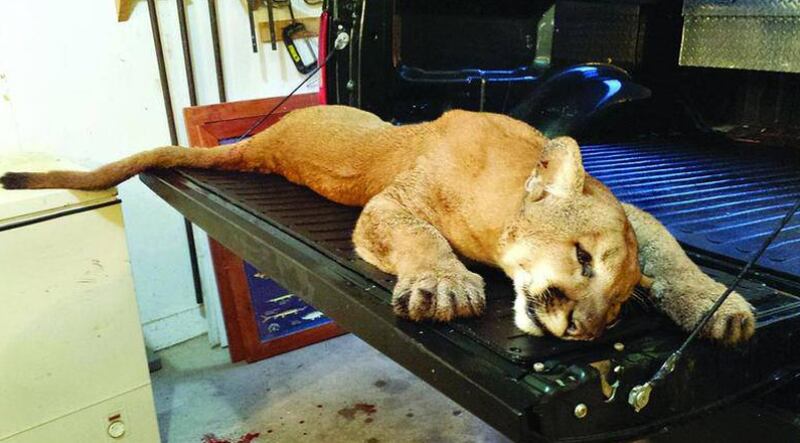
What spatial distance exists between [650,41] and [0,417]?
3.17m

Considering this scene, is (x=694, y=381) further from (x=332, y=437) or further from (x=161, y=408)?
(x=161, y=408)

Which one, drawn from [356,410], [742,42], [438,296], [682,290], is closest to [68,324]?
Answer: [356,410]

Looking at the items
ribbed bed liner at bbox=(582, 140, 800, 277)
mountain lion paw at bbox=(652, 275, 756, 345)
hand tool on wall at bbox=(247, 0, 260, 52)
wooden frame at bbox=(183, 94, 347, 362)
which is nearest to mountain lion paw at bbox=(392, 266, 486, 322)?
mountain lion paw at bbox=(652, 275, 756, 345)

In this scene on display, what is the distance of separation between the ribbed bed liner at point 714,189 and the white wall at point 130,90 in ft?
6.27

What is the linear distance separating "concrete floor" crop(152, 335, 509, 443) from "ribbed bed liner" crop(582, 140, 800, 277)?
50.9 inches

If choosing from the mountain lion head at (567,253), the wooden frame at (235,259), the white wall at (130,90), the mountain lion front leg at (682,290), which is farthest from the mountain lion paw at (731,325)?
the white wall at (130,90)

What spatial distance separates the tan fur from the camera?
3.95 feet

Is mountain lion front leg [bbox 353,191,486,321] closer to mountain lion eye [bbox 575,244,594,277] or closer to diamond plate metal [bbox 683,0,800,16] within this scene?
mountain lion eye [bbox 575,244,594,277]

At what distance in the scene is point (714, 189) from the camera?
2361mm

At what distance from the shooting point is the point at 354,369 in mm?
3473

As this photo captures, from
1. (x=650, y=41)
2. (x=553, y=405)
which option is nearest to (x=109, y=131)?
(x=650, y=41)

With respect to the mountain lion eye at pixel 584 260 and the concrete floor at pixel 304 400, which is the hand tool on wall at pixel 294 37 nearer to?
the concrete floor at pixel 304 400

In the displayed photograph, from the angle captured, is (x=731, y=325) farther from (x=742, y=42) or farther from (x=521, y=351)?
(x=742, y=42)

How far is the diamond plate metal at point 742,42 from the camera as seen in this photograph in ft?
9.50
